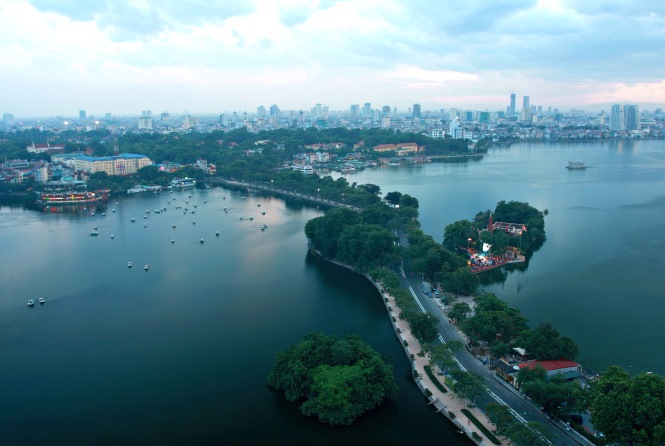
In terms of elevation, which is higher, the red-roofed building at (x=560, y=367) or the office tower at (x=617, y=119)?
the office tower at (x=617, y=119)

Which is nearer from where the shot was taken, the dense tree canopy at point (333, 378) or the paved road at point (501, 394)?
the paved road at point (501, 394)

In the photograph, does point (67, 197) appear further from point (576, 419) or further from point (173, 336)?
point (576, 419)

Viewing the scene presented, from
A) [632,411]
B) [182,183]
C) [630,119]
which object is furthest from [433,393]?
[630,119]

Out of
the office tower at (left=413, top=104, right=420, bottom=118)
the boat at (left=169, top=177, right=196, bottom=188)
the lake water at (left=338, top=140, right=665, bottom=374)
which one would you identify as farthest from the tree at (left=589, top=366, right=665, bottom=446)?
the office tower at (left=413, top=104, right=420, bottom=118)

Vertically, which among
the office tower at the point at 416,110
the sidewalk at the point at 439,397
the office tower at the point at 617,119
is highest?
the office tower at the point at 416,110

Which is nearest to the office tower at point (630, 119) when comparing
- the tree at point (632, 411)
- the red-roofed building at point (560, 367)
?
the red-roofed building at point (560, 367)

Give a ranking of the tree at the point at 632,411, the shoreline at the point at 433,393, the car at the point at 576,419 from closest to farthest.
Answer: the tree at the point at 632,411 → the car at the point at 576,419 → the shoreline at the point at 433,393

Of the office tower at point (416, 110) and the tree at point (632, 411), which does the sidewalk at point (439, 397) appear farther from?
the office tower at point (416, 110)

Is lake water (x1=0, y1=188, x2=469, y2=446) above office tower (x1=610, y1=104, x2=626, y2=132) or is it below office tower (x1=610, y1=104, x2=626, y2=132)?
below

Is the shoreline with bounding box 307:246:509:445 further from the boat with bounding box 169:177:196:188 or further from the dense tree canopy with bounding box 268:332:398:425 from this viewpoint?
the boat with bounding box 169:177:196:188
